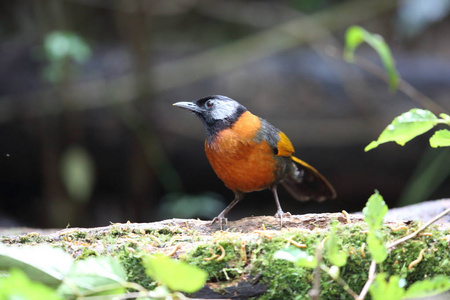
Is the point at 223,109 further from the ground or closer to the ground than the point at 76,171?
closer to the ground

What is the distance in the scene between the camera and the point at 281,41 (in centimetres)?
739

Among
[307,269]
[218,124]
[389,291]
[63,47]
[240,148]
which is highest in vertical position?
[63,47]

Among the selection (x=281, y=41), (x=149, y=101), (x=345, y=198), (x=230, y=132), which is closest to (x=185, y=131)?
(x=149, y=101)

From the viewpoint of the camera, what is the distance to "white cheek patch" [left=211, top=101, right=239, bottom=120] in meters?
4.14

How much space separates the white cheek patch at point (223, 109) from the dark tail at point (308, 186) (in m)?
0.95

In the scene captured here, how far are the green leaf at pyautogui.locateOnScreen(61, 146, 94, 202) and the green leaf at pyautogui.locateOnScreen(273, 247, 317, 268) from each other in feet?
15.3

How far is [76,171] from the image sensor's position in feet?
20.1

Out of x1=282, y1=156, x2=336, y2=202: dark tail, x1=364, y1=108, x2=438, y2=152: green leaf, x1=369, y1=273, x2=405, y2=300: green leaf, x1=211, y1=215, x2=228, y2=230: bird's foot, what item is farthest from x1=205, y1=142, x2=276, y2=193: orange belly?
x1=369, y1=273, x2=405, y2=300: green leaf

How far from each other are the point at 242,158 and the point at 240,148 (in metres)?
0.07

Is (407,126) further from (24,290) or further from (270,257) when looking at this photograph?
(24,290)

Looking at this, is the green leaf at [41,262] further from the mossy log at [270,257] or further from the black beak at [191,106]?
the black beak at [191,106]

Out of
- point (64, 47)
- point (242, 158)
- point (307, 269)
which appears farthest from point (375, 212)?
point (64, 47)

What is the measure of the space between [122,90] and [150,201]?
1.43m

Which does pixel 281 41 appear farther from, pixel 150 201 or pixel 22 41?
pixel 22 41
